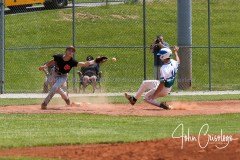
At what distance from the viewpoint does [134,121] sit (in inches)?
805

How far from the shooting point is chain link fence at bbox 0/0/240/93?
3653cm

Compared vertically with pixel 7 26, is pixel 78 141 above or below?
below

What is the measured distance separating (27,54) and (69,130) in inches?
818

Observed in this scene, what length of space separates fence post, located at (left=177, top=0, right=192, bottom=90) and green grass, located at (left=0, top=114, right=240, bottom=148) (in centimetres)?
1083

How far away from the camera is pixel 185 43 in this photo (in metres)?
32.6

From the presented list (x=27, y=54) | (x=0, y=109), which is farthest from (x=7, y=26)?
(x=0, y=109)

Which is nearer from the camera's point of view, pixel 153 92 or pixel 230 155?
pixel 230 155

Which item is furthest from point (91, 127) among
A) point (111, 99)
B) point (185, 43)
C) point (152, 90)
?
point (185, 43)

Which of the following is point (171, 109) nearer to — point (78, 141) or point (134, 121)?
point (134, 121)

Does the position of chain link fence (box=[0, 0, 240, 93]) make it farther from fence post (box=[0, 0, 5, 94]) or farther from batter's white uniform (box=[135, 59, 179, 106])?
batter's white uniform (box=[135, 59, 179, 106])

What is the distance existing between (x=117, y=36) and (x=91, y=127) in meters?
23.5

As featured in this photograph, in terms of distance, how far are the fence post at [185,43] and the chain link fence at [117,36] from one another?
1.29 m

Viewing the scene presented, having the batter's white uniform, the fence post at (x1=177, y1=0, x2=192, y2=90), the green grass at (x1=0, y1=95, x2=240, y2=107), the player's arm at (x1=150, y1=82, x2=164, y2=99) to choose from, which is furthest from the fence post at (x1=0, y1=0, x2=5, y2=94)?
the player's arm at (x1=150, y1=82, x2=164, y2=99)

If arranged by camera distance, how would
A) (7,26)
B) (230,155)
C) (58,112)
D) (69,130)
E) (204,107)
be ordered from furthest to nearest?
1. (7,26)
2. (204,107)
3. (58,112)
4. (69,130)
5. (230,155)
